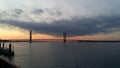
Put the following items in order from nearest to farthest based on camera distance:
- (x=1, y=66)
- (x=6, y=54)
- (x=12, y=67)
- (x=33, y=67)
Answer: (x=12, y=67) → (x=1, y=66) → (x=33, y=67) → (x=6, y=54)

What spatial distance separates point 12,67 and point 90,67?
44.5 meters

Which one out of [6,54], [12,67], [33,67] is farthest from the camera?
[6,54]

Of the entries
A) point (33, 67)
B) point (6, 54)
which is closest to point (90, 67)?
point (33, 67)

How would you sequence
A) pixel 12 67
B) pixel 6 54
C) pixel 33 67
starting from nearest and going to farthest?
pixel 12 67 < pixel 33 67 < pixel 6 54

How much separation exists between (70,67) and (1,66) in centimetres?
4192

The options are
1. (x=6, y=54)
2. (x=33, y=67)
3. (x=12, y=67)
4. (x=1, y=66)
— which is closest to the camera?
(x=12, y=67)

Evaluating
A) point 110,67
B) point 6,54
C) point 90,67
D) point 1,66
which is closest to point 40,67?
point 90,67

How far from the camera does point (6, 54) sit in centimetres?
8194

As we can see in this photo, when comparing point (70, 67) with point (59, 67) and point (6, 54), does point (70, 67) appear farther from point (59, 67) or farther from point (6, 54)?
point (6, 54)

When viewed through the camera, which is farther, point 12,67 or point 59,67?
point 59,67

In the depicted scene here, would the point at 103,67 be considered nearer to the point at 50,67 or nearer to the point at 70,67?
the point at 70,67

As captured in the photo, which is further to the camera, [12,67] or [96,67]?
[96,67]

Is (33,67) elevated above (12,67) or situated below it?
below

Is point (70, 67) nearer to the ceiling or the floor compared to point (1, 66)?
nearer to the floor
